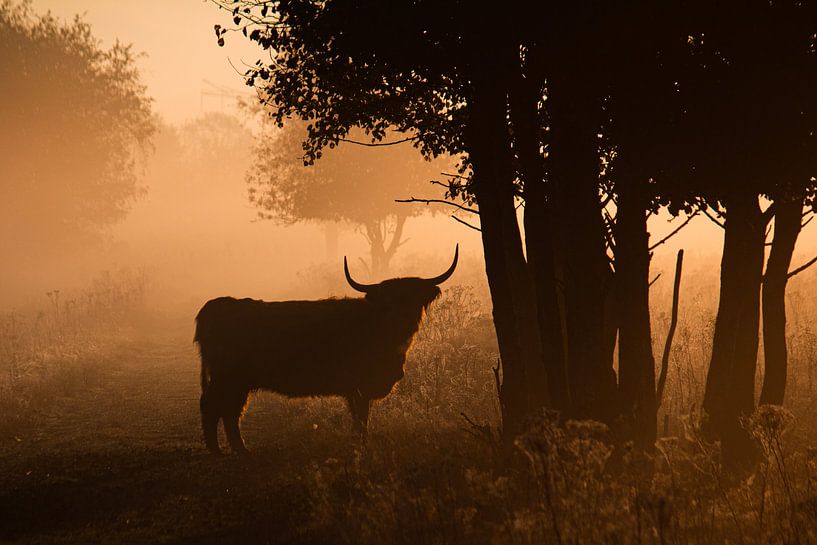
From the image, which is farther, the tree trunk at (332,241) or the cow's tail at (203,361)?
the tree trunk at (332,241)

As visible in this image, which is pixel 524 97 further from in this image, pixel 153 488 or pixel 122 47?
pixel 122 47

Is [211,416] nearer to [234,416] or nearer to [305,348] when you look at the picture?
[234,416]

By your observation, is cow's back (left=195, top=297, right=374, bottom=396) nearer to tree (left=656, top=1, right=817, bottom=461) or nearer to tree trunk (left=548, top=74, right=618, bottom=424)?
tree trunk (left=548, top=74, right=618, bottom=424)

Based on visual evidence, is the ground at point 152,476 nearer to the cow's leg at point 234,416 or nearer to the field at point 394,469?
the field at point 394,469

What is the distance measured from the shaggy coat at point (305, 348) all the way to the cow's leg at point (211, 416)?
13 mm

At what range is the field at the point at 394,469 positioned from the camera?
12.0 feet

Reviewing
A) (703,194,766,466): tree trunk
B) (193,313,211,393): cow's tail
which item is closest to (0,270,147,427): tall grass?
(193,313,211,393): cow's tail

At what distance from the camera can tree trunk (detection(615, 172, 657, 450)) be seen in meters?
5.66

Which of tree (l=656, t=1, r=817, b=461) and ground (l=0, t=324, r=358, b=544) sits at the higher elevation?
tree (l=656, t=1, r=817, b=461)

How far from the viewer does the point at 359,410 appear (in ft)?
29.2

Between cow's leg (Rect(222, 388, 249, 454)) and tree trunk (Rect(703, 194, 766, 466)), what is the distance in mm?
5449

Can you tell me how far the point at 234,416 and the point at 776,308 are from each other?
655 centimetres

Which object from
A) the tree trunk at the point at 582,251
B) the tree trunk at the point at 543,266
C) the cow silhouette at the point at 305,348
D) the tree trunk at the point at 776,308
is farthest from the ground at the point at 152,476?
the tree trunk at the point at 776,308

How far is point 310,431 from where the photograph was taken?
29.9ft
